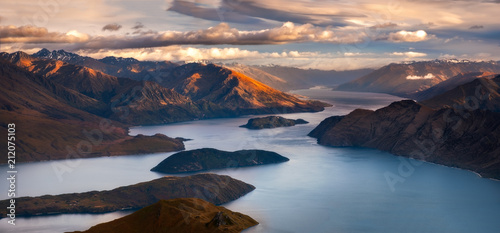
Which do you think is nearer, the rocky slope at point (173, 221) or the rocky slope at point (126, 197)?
the rocky slope at point (173, 221)

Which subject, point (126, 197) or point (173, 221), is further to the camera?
point (126, 197)

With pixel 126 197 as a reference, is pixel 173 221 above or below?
above

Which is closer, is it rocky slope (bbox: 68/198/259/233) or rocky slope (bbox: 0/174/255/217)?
rocky slope (bbox: 68/198/259/233)

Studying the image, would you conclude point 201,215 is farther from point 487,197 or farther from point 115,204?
point 487,197
